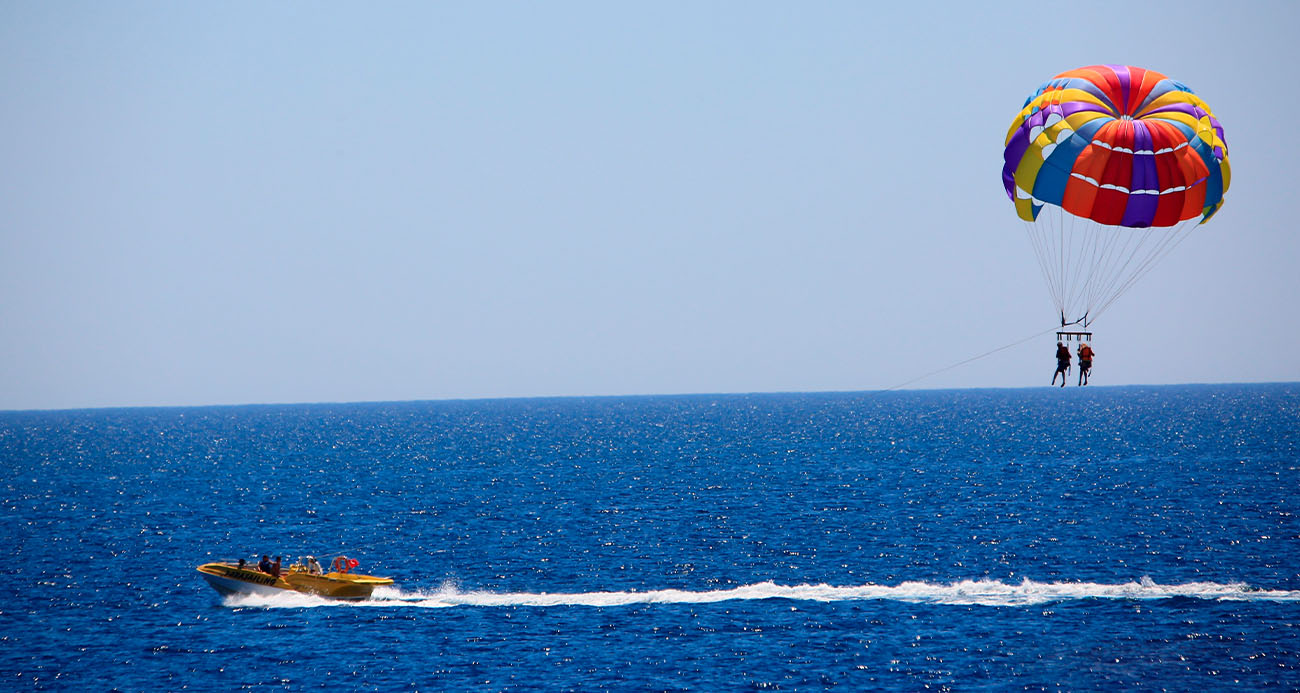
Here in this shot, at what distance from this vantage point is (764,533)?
76812 millimetres

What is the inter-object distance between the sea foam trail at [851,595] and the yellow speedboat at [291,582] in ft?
1.35

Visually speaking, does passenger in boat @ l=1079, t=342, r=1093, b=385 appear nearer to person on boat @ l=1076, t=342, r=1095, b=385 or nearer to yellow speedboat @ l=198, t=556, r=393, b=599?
person on boat @ l=1076, t=342, r=1095, b=385

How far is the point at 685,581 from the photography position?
6066 centimetres

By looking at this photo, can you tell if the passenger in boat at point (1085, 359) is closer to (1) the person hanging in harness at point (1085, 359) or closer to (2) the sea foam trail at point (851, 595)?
(1) the person hanging in harness at point (1085, 359)

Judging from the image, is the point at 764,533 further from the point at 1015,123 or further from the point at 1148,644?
the point at 1015,123

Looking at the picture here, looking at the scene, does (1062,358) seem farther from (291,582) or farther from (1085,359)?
(291,582)

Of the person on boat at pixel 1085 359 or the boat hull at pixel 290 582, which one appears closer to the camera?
the person on boat at pixel 1085 359

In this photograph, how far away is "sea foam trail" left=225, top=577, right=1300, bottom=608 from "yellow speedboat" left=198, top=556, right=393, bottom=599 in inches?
16.2

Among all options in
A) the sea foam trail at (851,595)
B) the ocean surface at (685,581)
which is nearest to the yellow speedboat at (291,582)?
the sea foam trail at (851,595)

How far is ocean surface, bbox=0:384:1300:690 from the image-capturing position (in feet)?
147

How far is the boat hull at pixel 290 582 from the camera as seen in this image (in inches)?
2250

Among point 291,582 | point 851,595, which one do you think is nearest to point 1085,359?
point 851,595

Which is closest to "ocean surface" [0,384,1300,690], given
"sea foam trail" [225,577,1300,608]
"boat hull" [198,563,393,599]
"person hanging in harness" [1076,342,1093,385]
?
"sea foam trail" [225,577,1300,608]

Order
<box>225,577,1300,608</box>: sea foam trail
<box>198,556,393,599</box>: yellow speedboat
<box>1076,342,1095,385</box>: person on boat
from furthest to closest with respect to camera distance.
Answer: <box>198,556,393,599</box>: yellow speedboat → <box>225,577,1300,608</box>: sea foam trail → <box>1076,342,1095,385</box>: person on boat
